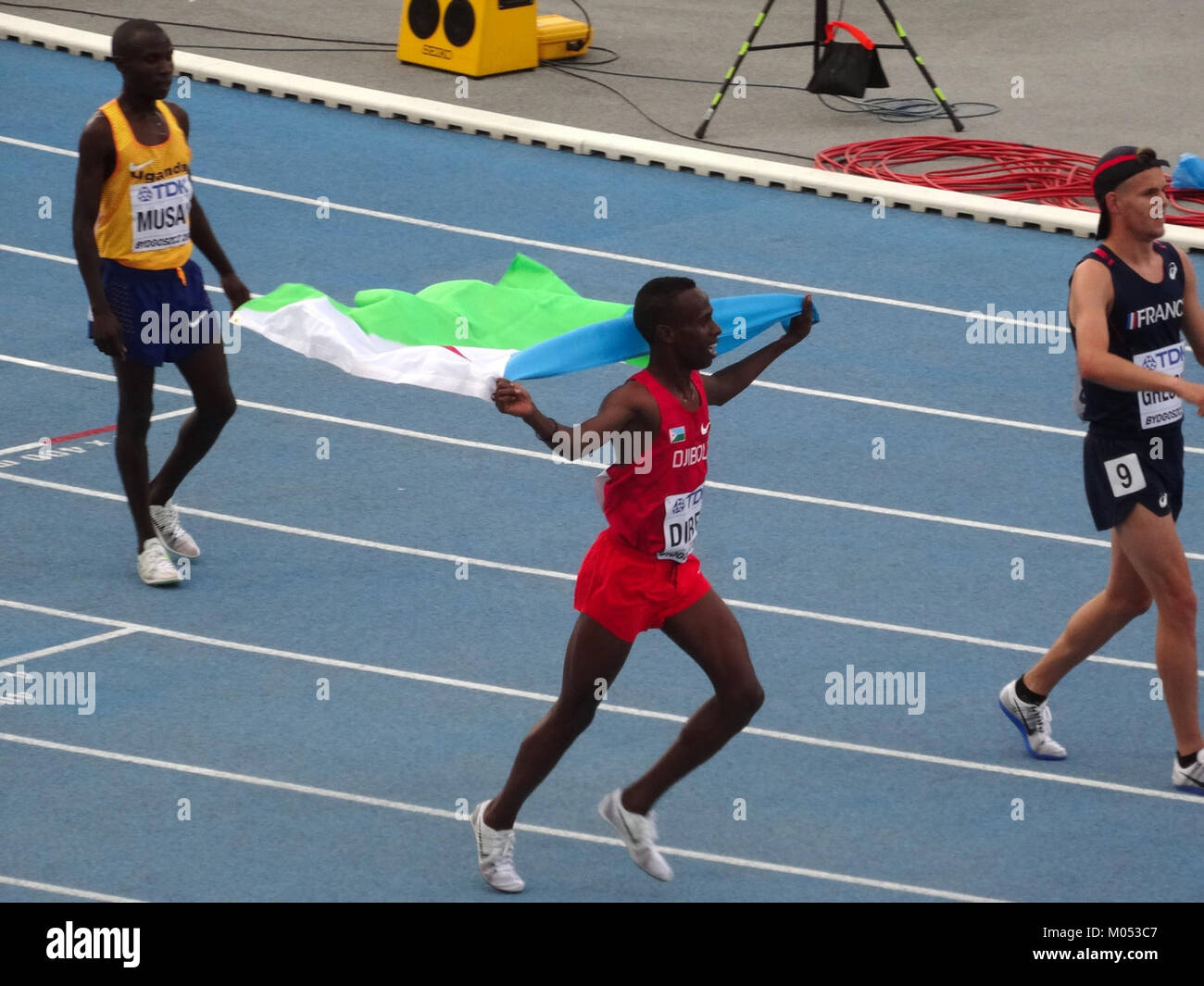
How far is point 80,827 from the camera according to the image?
6.20 m

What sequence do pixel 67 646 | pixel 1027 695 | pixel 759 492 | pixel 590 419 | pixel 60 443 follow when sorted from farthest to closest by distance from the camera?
1. pixel 60 443
2. pixel 759 492
3. pixel 67 646
4. pixel 1027 695
5. pixel 590 419

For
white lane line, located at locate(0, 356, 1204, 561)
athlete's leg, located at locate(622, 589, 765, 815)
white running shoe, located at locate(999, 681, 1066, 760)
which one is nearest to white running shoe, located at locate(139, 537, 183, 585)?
white lane line, located at locate(0, 356, 1204, 561)

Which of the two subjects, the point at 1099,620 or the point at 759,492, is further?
the point at 759,492

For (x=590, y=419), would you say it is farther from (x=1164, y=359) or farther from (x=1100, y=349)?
(x=1164, y=359)

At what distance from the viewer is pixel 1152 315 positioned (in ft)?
20.3

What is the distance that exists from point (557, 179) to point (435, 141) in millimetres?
1228

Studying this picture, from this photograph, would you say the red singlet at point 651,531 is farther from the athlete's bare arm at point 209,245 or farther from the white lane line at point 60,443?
the white lane line at point 60,443

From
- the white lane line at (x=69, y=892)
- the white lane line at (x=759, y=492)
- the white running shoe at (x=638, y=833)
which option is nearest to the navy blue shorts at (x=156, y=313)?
the white lane line at (x=759, y=492)

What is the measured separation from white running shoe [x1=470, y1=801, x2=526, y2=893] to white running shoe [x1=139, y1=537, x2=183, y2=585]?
2.72 meters

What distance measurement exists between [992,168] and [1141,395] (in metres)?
8.19

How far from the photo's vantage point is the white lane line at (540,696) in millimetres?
6680

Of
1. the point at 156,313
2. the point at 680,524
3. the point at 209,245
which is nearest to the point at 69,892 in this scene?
the point at 680,524

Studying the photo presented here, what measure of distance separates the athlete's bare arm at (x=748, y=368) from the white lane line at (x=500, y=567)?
84.2 inches

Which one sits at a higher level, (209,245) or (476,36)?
(476,36)
